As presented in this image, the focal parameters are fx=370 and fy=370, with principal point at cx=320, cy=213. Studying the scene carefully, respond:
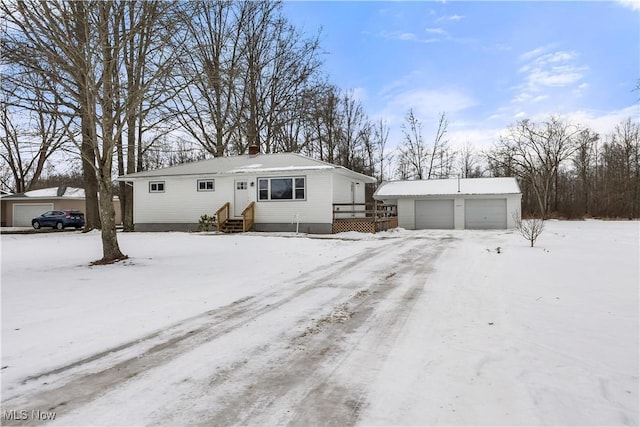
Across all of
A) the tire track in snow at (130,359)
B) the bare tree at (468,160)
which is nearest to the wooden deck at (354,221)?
the tire track in snow at (130,359)

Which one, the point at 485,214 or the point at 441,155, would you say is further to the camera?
the point at 441,155

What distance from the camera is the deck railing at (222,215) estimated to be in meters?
18.9

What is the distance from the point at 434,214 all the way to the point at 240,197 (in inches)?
534

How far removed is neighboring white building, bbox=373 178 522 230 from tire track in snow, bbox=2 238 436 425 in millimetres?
21266

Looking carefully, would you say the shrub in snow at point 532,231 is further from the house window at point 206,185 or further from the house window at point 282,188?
the house window at point 206,185

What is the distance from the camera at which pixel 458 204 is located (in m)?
24.8

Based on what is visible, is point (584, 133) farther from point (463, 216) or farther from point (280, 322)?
point (280, 322)

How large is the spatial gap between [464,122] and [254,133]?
22532mm

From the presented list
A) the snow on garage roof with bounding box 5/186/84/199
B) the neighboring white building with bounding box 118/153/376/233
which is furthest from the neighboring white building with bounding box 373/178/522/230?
the snow on garage roof with bounding box 5/186/84/199

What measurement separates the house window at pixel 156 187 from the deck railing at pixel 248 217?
5621 mm

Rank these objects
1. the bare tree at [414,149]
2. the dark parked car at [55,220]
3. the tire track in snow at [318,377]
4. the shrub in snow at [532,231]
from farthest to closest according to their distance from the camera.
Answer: the bare tree at [414,149], the dark parked car at [55,220], the shrub in snow at [532,231], the tire track in snow at [318,377]

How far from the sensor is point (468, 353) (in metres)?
3.44

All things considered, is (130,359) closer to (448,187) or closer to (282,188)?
(282,188)

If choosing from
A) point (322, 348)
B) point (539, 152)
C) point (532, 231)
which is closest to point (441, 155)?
point (539, 152)
